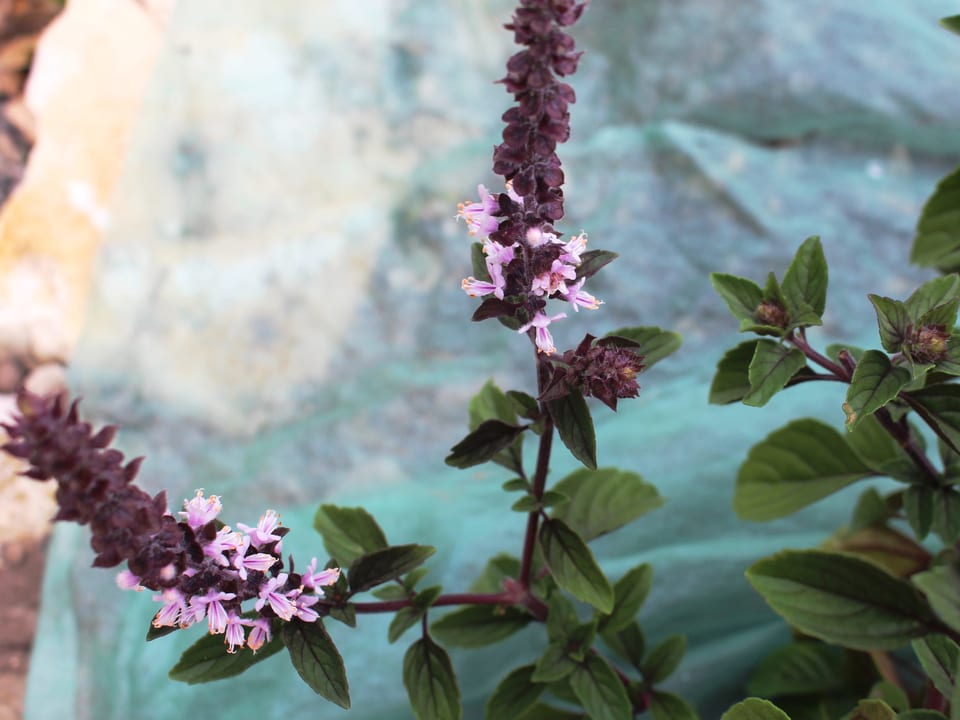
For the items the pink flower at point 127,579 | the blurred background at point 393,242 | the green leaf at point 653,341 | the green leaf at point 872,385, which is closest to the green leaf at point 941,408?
the green leaf at point 872,385

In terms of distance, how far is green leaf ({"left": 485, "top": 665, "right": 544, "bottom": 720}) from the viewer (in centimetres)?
71

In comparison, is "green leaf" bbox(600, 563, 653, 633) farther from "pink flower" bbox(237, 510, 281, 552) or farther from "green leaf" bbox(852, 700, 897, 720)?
"pink flower" bbox(237, 510, 281, 552)

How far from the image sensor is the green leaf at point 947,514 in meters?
0.68

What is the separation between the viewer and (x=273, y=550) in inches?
21.9

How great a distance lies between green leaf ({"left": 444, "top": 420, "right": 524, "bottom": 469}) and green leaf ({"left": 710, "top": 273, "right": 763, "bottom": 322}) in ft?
0.59

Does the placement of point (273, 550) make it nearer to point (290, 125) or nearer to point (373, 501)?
point (373, 501)

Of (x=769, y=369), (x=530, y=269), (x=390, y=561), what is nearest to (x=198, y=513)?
(x=390, y=561)

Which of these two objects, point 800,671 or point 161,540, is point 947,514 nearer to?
point 800,671

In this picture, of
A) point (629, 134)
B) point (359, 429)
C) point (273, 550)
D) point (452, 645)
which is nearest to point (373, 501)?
point (359, 429)

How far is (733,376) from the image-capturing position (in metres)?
0.67

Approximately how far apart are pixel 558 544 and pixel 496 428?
0.11 metres

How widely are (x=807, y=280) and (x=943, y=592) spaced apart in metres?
0.25

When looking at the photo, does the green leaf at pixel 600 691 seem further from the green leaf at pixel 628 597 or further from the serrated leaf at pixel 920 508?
the serrated leaf at pixel 920 508

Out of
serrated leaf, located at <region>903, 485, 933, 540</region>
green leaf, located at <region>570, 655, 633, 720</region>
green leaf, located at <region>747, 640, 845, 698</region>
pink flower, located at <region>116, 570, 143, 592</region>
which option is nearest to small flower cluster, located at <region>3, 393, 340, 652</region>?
pink flower, located at <region>116, 570, 143, 592</region>
